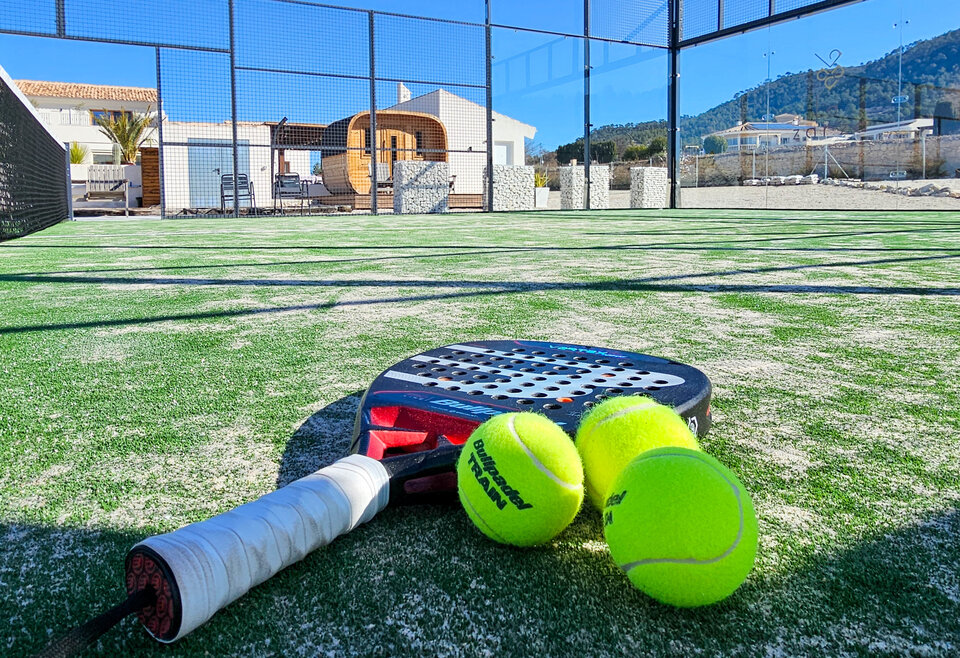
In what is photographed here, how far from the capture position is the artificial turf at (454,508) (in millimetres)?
885

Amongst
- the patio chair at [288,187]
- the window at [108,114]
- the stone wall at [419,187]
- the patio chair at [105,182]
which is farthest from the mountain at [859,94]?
the window at [108,114]

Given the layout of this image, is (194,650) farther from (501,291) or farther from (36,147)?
(36,147)

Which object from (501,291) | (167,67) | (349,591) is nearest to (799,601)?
(349,591)

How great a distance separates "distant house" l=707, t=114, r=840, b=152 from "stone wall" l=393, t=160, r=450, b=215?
676cm

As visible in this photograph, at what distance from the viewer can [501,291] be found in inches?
145

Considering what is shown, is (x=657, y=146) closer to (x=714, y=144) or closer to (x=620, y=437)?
(x=714, y=144)

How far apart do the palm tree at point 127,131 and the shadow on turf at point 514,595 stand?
26547 mm

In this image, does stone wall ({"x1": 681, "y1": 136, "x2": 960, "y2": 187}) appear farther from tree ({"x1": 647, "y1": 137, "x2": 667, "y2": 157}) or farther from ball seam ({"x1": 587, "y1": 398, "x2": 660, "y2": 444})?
ball seam ({"x1": 587, "y1": 398, "x2": 660, "y2": 444})

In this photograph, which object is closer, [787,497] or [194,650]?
[194,650]

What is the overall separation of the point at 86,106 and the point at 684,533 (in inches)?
1412

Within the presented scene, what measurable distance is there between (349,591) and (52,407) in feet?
3.94

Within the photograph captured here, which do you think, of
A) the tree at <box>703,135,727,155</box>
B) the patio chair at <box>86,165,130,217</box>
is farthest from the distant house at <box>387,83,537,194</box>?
the patio chair at <box>86,165,130,217</box>

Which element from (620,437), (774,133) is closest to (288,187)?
(774,133)

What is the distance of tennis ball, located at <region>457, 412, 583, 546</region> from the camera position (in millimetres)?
1028
